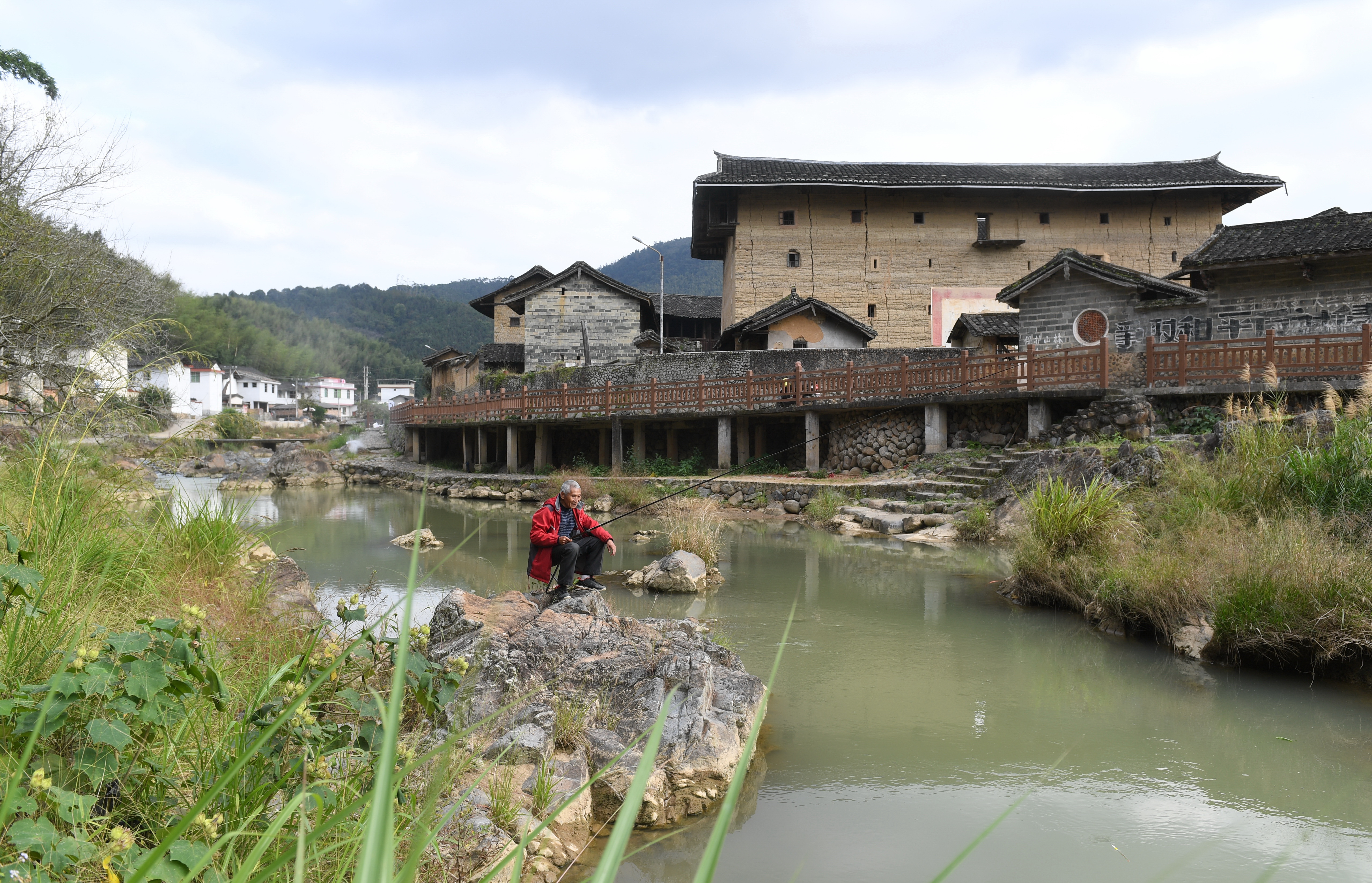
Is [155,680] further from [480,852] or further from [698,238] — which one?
[698,238]

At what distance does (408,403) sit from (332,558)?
2524cm

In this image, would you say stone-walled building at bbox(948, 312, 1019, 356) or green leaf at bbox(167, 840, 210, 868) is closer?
green leaf at bbox(167, 840, 210, 868)

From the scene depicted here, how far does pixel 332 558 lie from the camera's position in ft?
38.2

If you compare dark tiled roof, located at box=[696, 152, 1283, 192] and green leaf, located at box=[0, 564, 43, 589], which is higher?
dark tiled roof, located at box=[696, 152, 1283, 192]

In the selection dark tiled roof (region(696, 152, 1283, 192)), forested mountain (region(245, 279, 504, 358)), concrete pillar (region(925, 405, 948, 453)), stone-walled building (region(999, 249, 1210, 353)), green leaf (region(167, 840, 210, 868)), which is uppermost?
forested mountain (region(245, 279, 504, 358))

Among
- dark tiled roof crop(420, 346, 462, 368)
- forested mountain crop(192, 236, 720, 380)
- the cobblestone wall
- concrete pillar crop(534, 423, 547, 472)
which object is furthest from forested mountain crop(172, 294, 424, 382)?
the cobblestone wall

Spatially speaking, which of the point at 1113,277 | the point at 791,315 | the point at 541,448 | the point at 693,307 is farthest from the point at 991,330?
the point at 693,307

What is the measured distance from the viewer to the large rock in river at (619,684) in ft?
13.5

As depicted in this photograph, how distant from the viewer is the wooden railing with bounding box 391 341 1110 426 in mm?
16516

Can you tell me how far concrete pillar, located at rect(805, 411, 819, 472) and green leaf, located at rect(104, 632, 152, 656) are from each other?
1743 centimetres

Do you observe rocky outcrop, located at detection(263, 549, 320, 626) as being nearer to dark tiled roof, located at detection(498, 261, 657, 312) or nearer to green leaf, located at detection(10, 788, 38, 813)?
green leaf, located at detection(10, 788, 38, 813)

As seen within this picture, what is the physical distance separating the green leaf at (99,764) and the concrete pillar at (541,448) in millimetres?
21810

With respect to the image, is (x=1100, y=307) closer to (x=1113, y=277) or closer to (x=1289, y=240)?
(x=1113, y=277)

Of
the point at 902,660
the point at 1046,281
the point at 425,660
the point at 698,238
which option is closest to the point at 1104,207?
the point at 1046,281
